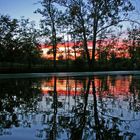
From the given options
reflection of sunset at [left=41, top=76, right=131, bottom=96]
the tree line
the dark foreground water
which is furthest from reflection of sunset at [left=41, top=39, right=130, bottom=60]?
the dark foreground water

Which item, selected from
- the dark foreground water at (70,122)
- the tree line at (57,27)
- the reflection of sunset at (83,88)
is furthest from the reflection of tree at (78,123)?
the tree line at (57,27)

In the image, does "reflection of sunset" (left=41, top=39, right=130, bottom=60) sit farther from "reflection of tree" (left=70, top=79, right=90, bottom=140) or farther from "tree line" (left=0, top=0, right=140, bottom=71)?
"reflection of tree" (left=70, top=79, right=90, bottom=140)

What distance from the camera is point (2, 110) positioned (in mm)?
8727

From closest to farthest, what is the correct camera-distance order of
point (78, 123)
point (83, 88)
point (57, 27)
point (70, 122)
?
point (78, 123), point (70, 122), point (83, 88), point (57, 27)

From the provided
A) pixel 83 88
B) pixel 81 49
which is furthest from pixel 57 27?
pixel 83 88

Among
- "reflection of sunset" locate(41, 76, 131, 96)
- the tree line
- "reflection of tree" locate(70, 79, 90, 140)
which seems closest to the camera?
"reflection of tree" locate(70, 79, 90, 140)

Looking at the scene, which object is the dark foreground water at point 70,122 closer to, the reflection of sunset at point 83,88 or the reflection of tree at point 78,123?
the reflection of tree at point 78,123

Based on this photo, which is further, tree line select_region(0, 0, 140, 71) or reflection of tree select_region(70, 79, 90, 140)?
tree line select_region(0, 0, 140, 71)

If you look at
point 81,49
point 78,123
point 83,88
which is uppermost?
point 81,49

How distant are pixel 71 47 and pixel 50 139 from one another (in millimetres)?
58373

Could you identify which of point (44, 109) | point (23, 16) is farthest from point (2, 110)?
point (23, 16)

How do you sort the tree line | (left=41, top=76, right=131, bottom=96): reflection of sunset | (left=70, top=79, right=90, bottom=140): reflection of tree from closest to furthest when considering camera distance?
(left=70, top=79, right=90, bottom=140): reflection of tree → (left=41, top=76, right=131, bottom=96): reflection of sunset → the tree line

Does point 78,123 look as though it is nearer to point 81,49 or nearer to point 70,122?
point 70,122

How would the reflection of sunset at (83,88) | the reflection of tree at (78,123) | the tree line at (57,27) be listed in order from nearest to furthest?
the reflection of tree at (78,123)
the reflection of sunset at (83,88)
the tree line at (57,27)
